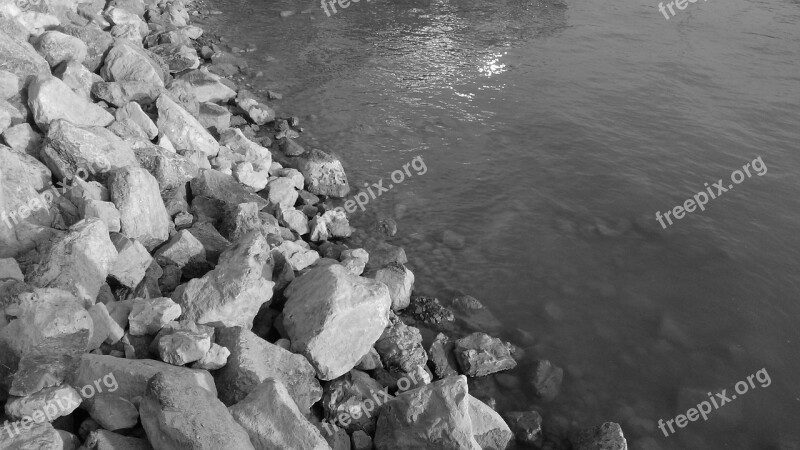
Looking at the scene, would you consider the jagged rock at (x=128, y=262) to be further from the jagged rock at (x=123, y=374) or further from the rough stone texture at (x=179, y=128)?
the rough stone texture at (x=179, y=128)

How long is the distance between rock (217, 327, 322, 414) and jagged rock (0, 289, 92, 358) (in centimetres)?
163

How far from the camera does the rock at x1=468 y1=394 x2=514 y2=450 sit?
320 inches

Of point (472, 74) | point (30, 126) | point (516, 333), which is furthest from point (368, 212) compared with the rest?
point (472, 74)

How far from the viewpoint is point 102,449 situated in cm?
568

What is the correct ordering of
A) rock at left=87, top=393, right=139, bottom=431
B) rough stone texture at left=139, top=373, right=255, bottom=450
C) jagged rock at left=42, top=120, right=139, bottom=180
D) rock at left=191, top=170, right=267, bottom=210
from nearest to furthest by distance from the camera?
rough stone texture at left=139, top=373, right=255, bottom=450 → rock at left=87, top=393, right=139, bottom=431 → jagged rock at left=42, top=120, right=139, bottom=180 → rock at left=191, top=170, right=267, bottom=210

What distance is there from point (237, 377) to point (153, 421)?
1.47m

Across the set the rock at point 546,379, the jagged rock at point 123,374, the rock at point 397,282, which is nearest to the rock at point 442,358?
the rock at point 397,282

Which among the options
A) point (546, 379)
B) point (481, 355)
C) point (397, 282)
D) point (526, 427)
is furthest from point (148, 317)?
point (546, 379)

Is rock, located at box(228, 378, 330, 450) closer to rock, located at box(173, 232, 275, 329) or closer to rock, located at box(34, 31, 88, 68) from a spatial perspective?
rock, located at box(173, 232, 275, 329)

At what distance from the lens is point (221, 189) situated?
1167 centimetres

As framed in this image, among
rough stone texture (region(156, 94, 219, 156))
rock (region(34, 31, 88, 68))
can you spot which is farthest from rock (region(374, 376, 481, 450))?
rock (region(34, 31, 88, 68))

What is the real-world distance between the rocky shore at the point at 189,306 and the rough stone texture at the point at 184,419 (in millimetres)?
18

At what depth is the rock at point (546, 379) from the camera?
9.61 metres

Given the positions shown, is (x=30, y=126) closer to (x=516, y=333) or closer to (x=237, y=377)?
(x=237, y=377)
